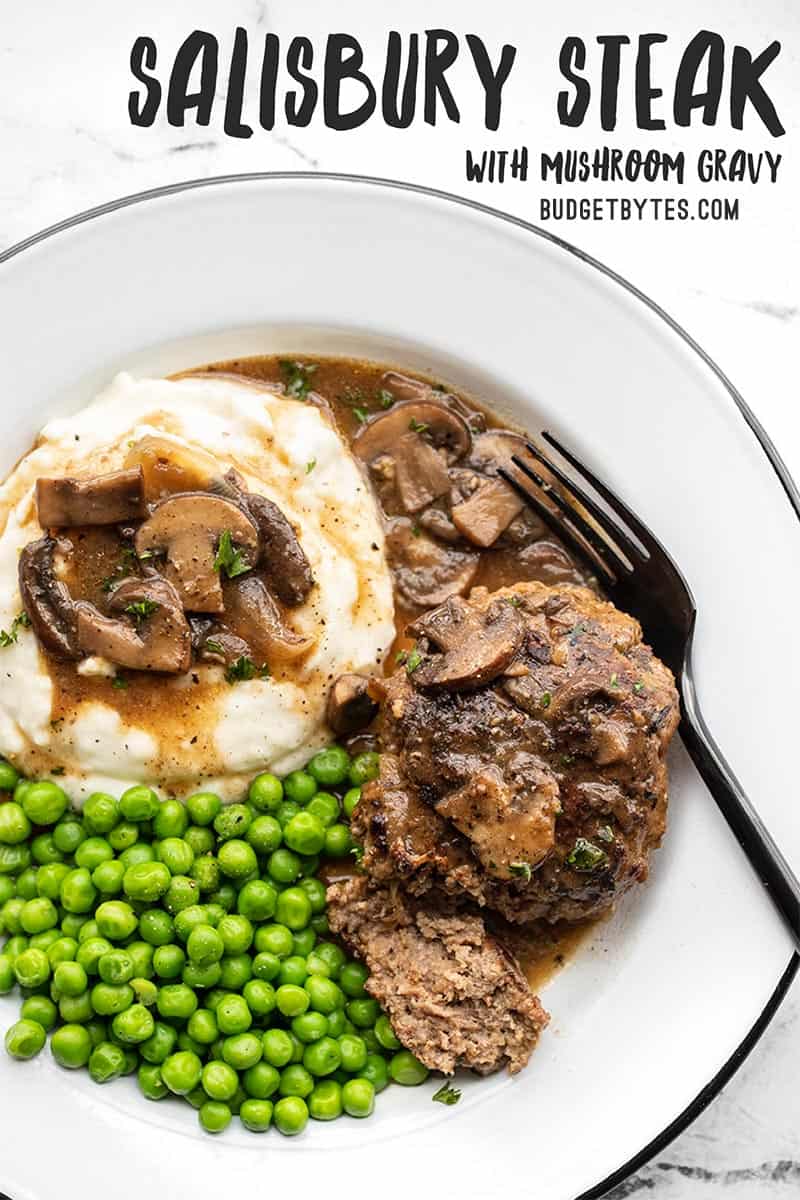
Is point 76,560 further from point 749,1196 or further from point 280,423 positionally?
point 749,1196

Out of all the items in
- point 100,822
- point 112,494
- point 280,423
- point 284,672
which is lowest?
point 100,822

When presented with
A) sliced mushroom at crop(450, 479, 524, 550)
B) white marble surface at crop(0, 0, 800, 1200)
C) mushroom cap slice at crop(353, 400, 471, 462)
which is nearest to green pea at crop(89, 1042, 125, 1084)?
sliced mushroom at crop(450, 479, 524, 550)

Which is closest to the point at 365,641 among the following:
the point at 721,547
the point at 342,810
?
the point at 342,810

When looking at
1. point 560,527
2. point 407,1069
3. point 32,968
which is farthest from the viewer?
point 560,527

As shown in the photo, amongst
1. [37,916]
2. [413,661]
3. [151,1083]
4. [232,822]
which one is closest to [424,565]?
[413,661]

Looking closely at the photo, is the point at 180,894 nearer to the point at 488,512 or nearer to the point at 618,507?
the point at 488,512

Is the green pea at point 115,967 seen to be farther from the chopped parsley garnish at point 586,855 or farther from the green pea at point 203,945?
the chopped parsley garnish at point 586,855
